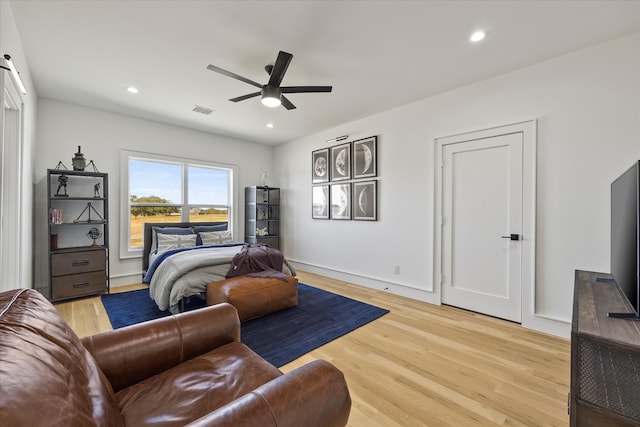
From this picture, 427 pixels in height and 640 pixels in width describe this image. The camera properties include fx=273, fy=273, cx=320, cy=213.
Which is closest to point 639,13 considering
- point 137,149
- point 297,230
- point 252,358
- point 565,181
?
point 565,181

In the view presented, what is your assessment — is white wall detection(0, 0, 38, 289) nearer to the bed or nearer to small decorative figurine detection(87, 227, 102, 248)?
small decorative figurine detection(87, 227, 102, 248)

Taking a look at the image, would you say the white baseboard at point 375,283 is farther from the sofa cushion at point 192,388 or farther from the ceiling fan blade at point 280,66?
the ceiling fan blade at point 280,66

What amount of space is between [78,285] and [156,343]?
3364mm

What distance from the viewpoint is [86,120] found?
4078mm

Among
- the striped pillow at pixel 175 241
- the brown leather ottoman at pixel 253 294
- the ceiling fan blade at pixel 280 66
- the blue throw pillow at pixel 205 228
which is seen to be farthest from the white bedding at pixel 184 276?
the ceiling fan blade at pixel 280 66

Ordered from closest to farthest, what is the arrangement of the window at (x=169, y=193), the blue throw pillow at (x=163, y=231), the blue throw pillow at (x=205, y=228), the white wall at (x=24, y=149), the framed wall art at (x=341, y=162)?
the white wall at (x=24, y=149)
the blue throw pillow at (x=163, y=231)
the window at (x=169, y=193)
the framed wall art at (x=341, y=162)
the blue throw pillow at (x=205, y=228)

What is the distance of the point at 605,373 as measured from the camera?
1.22m

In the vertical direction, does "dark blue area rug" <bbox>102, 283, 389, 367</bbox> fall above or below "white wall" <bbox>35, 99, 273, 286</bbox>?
below

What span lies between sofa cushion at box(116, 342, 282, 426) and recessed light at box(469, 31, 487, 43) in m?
2.96

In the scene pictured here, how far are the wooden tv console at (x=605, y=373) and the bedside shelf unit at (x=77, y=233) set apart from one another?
4.92 meters

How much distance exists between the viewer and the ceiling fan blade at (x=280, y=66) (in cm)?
226

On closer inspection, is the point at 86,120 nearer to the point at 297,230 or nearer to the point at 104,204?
the point at 104,204

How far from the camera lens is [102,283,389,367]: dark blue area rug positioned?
8.03 feet

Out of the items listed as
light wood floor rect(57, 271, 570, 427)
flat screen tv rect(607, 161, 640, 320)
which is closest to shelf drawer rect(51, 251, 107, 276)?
light wood floor rect(57, 271, 570, 427)
